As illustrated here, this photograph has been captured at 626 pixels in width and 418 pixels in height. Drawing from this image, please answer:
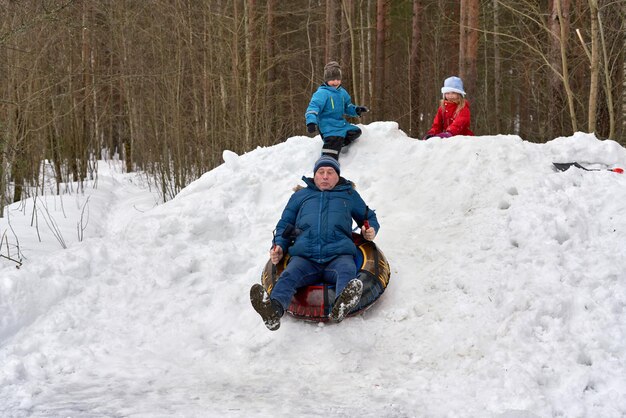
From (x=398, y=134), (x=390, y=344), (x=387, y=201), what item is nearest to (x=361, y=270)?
(x=390, y=344)

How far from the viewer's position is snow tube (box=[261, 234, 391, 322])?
4.16 meters

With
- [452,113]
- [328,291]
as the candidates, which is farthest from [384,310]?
[452,113]

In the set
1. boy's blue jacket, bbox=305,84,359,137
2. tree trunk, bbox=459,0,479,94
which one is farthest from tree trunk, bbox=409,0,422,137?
boy's blue jacket, bbox=305,84,359,137

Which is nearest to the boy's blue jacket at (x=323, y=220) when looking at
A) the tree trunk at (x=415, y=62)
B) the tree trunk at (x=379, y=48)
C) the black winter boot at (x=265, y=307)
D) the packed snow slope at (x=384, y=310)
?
the packed snow slope at (x=384, y=310)

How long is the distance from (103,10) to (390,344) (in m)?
13.7

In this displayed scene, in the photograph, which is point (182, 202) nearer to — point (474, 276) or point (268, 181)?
point (268, 181)

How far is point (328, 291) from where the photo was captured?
4.26 meters

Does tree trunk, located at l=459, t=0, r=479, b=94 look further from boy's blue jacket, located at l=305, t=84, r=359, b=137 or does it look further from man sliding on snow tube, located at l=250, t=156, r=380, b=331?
man sliding on snow tube, located at l=250, t=156, r=380, b=331

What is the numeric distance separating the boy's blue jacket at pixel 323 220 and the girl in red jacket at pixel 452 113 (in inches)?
113

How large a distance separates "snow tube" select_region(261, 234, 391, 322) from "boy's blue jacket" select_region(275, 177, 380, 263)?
A: 201mm

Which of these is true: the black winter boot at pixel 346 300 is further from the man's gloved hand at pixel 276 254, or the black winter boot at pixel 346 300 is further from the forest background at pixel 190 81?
the forest background at pixel 190 81

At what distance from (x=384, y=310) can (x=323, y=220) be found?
0.92 meters

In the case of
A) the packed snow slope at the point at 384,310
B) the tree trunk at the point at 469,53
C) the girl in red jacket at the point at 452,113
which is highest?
the tree trunk at the point at 469,53

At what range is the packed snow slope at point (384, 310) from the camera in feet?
10.3
